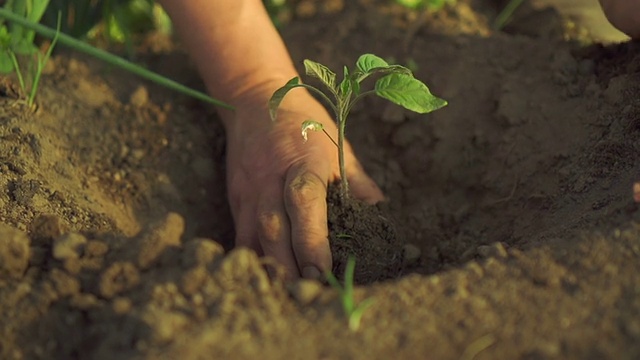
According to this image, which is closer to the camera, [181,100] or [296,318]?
[296,318]

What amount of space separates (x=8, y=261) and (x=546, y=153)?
1168 mm

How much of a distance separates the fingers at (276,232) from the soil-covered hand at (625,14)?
2.76 ft

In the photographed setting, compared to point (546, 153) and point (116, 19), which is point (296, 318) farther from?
point (116, 19)

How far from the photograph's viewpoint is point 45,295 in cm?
132

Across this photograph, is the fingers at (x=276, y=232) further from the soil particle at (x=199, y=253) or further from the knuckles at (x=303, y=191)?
the soil particle at (x=199, y=253)

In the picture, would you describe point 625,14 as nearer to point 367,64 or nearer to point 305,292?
point 367,64

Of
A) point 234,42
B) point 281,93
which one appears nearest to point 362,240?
point 281,93

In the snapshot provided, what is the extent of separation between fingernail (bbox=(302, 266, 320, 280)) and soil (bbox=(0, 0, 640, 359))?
16 cm

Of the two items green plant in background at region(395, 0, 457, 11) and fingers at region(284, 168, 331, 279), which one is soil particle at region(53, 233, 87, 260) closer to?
fingers at region(284, 168, 331, 279)

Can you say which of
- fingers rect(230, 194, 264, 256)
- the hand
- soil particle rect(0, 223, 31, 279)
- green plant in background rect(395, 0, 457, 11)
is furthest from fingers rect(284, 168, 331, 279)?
A: green plant in background rect(395, 0, 457, 11)

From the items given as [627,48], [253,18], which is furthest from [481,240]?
[253,18]

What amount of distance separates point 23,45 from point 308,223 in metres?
0.84

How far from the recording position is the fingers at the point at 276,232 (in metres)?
1.67

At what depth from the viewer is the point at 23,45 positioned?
200 centimetres
